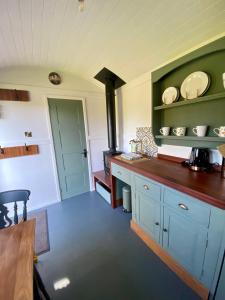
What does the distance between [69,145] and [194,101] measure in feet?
7.19

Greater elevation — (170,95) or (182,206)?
(170,95)

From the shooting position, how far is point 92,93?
9.33ft

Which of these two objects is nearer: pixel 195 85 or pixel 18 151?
pixel 195 85

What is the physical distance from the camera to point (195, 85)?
1515 mm

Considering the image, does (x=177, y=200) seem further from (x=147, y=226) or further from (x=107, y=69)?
(x=107, y=69)

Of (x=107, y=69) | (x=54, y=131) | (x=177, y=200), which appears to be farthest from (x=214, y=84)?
(x=54, y=131)

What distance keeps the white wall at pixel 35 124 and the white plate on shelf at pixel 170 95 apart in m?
1.51

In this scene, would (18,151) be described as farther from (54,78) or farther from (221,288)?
(221,288)

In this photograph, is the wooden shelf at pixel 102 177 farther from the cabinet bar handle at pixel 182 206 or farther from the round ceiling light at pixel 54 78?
the round ceiling light at pixel 54 78

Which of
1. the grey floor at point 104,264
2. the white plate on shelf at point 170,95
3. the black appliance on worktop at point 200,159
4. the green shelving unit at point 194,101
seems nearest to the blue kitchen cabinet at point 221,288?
the grey floor at point 104,264

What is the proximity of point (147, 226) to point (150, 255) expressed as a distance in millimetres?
298

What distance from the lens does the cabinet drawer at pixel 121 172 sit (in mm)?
1870

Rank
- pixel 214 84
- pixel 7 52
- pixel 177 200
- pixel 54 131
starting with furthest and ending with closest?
pixel 54 131 < pixel 7 52 < pixel 214 84 < pixel 177 200

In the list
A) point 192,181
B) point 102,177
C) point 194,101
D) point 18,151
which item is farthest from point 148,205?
point 18,151
